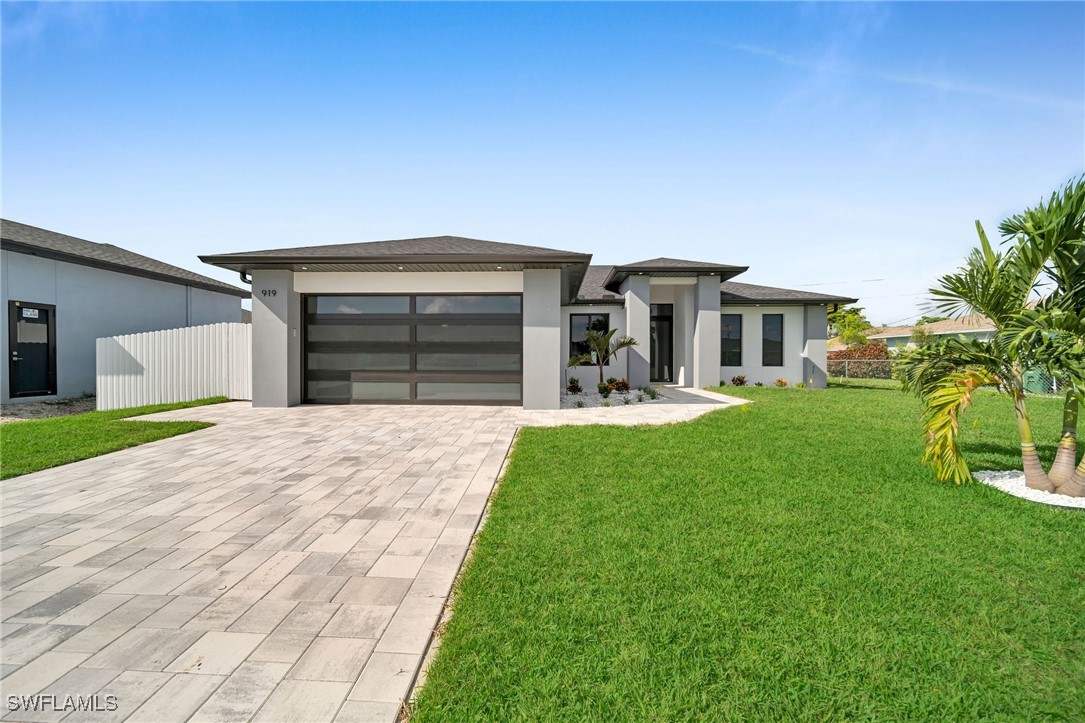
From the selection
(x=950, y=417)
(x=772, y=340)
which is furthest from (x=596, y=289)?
(x=950, y=417)

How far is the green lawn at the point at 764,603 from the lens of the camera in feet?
5.92

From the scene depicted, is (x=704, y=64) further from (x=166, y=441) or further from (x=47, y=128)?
(x=47, y=128)

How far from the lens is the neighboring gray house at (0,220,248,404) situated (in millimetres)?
11586

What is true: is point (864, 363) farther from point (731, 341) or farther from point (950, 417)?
point (950, 417)

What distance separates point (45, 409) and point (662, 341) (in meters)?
18.5

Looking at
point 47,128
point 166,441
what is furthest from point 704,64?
point 47,128

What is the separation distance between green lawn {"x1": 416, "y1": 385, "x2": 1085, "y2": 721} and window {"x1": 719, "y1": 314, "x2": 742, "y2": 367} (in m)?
12.3

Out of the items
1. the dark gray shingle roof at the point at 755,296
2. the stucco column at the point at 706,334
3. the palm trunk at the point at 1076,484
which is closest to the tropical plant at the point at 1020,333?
the palm trunk at the point at 1076,484

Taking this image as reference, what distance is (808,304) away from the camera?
16.6 meters

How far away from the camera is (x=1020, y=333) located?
417 cm

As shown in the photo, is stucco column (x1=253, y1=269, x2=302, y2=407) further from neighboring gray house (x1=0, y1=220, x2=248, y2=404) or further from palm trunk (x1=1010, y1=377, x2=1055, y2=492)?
palm trunk (x1=1010, y1=377, x2=1055, y2=492)

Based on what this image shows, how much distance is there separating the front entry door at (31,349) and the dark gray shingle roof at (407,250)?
6.82 meters

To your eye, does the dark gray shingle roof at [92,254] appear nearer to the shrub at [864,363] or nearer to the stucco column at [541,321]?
the stucco column at [541,321]
